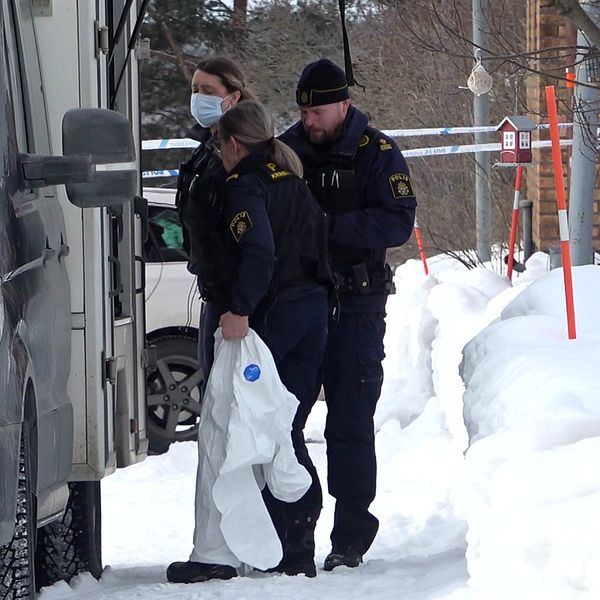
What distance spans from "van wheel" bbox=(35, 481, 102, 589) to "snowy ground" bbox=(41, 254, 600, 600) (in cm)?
8

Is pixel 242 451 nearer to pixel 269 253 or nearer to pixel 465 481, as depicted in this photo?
pixel 269 253

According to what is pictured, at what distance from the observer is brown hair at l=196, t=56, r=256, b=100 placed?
18.4 feet

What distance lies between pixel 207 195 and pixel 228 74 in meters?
0.60

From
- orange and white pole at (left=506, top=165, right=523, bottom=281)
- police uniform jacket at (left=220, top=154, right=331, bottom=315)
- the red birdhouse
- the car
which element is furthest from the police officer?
the red birdhouse

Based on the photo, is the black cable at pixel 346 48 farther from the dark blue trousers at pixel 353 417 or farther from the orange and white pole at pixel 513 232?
the orange and white pole at pixel 513 232

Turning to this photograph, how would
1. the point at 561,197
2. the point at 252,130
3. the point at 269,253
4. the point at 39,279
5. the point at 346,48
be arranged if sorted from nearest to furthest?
the point at 39,279 < the point at 269,253 < the point at 252,130 < the point at 346,48 < the point at 561,197

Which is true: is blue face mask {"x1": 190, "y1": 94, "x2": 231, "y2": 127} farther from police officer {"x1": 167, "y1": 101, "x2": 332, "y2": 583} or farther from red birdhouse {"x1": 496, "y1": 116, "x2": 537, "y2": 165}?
red birdhouse {"x1": 496, "y1": 116, "x2": 537, "y2": 165}

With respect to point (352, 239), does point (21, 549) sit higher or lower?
lower

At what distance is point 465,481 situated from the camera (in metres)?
4.25

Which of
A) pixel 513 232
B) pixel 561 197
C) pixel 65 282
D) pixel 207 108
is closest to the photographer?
pixel 65 282

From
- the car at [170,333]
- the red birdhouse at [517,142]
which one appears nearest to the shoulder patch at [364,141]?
the car at [170,333]

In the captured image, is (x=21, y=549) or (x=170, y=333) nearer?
(x=21, y=549)

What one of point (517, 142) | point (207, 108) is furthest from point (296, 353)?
point (517, 142)

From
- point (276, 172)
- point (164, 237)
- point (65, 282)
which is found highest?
point (276, 172)
